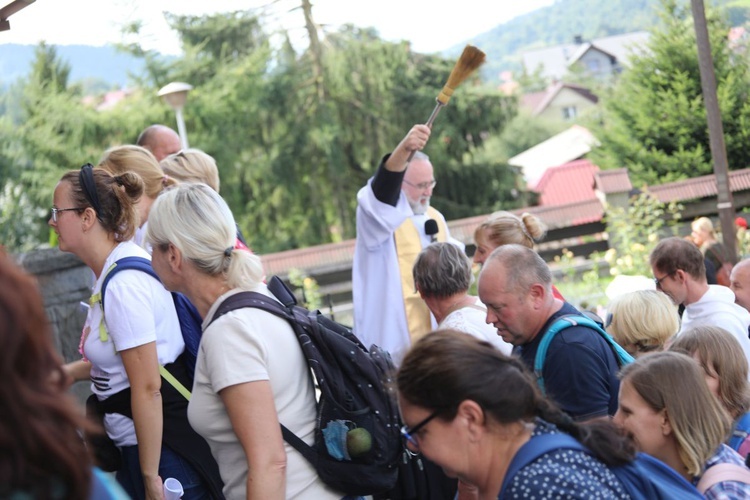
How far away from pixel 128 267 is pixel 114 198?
332mm

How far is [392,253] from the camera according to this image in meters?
5.27

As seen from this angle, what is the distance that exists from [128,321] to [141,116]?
24.9m

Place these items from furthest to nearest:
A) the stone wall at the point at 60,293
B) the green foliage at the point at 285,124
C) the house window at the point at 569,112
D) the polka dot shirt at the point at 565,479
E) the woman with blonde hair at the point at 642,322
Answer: the house window at the point at 569,112 < the green foliage at the point at 285,124 < the stone wall at the point at 60,293 < the woman with blonde hair at the point at 642,322 < the polka dot shirt at the point at 565,479

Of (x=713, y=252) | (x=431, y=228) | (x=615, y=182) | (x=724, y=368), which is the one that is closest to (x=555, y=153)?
(x=615, y=182)

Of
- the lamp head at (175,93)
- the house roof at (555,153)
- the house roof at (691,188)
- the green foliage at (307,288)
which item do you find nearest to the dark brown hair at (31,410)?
the green foliage at (307,288)

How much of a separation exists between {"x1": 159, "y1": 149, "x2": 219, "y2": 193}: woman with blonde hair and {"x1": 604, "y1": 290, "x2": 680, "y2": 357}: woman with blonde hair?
1.99 m

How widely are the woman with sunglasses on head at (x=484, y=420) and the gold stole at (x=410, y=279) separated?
10.0 feet

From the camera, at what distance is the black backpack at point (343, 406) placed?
8.63ft

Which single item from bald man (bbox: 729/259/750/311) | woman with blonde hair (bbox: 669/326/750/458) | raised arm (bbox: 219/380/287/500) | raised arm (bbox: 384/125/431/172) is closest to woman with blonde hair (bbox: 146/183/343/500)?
raised arm (bbox: 219/380/287/500)

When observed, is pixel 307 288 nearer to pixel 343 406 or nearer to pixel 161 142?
pixel 161 142

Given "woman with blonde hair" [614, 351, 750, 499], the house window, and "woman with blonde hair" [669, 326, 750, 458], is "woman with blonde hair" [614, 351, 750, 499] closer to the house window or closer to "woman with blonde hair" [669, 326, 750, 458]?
"woman with blonde hair" [669, 326, 750, 458]

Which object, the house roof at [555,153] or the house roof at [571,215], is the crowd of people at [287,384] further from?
the house roof at [555,153]

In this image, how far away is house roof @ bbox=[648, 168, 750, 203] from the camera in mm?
12828

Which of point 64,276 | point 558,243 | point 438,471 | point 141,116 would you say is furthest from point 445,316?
point 141,116
